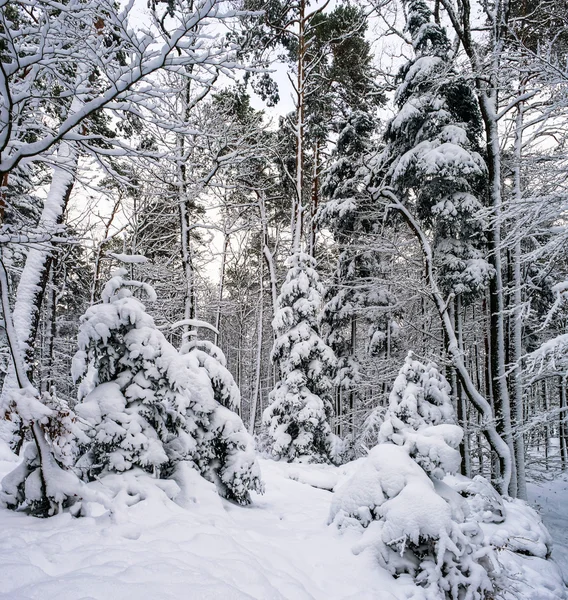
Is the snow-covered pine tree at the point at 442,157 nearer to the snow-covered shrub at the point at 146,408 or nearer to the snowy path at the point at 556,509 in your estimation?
the snowy path at the point at 556,509

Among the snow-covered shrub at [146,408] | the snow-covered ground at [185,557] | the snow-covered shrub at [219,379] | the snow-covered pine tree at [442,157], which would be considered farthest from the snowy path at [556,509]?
the snow-covered pine tree at [442,157]

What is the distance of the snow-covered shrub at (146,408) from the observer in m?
3.99

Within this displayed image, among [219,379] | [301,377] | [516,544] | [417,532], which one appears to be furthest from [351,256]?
[417,532]

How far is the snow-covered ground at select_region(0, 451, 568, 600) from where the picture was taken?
231 centimetres

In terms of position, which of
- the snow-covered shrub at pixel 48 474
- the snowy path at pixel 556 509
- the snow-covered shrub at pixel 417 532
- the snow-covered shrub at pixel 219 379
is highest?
the snow-covered shrub at pixel 219 379

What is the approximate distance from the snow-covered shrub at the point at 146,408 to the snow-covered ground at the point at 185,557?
0.41 meters

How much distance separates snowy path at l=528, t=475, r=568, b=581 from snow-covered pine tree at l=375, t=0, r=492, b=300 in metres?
5.61

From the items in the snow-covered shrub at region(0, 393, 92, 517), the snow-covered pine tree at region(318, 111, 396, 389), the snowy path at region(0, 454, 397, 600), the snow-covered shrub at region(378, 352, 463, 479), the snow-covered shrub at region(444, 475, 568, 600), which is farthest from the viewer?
the snow-covered pine tree at region(318, 111, 396, 389)

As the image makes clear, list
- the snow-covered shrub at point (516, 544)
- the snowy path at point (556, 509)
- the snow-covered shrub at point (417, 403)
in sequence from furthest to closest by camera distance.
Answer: the snowy path at point (556, 509) < the snow-covered shrub at point (417, 403) < the snow-covered shrub at point (516, 544)

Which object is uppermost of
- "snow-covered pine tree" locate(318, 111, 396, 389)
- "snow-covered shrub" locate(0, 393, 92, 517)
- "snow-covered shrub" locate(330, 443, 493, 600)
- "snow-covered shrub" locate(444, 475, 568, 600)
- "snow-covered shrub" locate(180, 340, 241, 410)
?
"snow-covered pine tree" locate(318, 111, 396, 389)

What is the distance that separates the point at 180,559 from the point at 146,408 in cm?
173

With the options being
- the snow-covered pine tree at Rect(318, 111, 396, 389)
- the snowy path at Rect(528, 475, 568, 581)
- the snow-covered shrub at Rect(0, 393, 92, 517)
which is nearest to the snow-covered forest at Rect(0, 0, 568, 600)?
the snow-covered shrub at Rect(0, 393, 92, 517)

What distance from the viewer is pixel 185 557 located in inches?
113

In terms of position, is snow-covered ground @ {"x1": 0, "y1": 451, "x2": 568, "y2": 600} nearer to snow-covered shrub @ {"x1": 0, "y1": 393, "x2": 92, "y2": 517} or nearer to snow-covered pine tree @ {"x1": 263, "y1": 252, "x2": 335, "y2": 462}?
snow-covered shrub @ {"x1": 0, "y1": 393, "x2": 92, "y2": 517}
